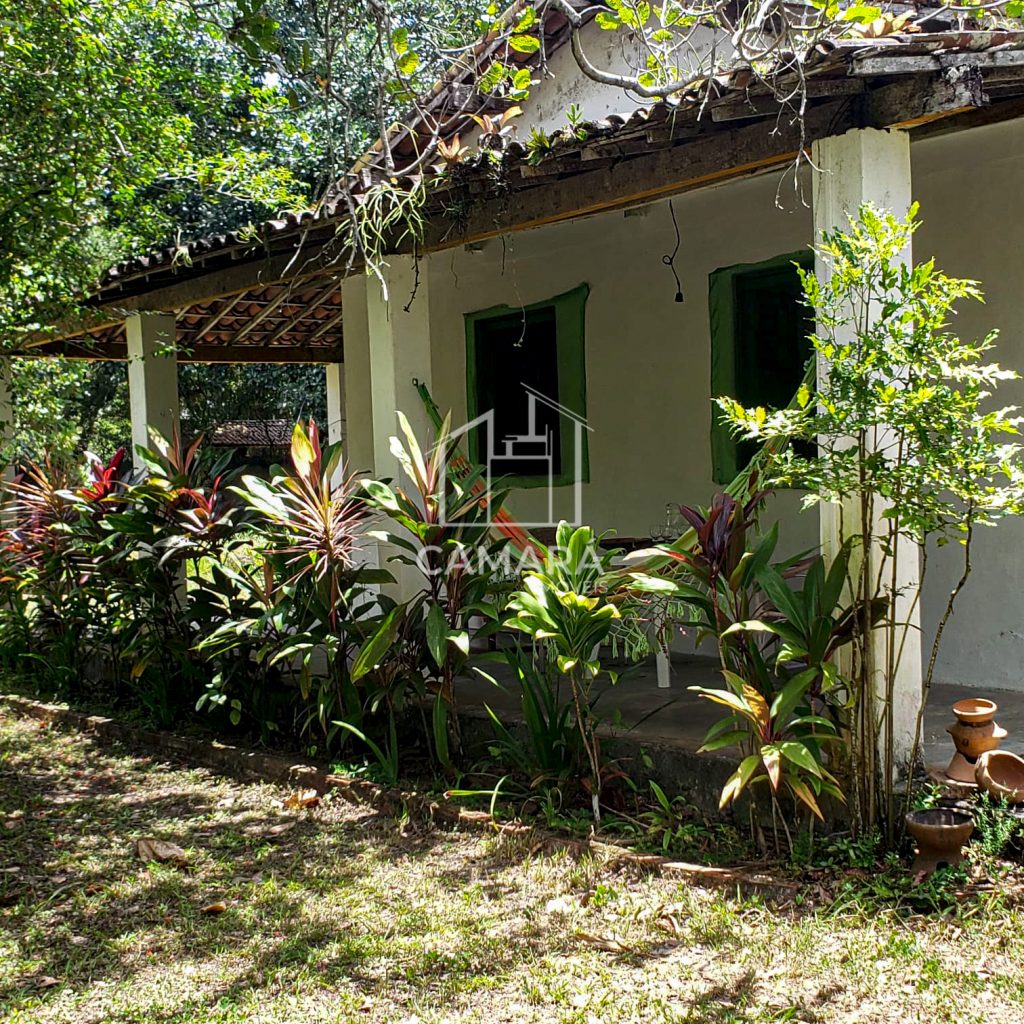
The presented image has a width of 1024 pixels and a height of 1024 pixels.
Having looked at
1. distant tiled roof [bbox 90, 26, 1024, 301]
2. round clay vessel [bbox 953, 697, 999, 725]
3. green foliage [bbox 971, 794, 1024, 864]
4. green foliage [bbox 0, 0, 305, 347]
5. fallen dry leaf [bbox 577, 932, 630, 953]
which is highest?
green foliage [bbox 0, 0, 305, 347]

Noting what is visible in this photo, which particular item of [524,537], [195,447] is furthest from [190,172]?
[524,537]

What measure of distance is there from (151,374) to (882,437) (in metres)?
5.89

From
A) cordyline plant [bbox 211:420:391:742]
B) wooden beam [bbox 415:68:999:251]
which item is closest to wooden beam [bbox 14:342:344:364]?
cordyline plant [bbox 211:420:391:742]

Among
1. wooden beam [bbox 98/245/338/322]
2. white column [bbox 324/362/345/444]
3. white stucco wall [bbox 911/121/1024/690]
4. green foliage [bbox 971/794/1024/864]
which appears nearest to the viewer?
green foliage [bbox 971/794/1024/864]

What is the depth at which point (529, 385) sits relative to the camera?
26.8 ft

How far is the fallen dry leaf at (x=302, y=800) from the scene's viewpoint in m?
5.22

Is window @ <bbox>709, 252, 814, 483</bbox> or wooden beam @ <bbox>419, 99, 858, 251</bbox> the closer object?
wooden beam @ <bbox>419, 99, 858, 251</bbox>

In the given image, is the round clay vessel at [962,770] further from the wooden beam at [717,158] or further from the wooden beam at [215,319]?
the wooden beam at [215,319]

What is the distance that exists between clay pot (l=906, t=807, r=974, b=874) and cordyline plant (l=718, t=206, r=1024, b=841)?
8.4 inches

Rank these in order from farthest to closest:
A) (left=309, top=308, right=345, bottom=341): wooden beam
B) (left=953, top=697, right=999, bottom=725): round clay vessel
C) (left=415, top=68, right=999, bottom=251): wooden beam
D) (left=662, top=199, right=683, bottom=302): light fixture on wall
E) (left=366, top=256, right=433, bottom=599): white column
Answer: (left=309, top=308, right=345, bottom=341): wooden beam → (left=662, top=199, right=683, bottom=302): light fixture on wall → (left=366, top=256, right=433, bottom=599): white column → (left=953, top=697, right=999, bottom=725): round clay vessel → (left=415, top=68, right=999, bottom=251): wooden beam

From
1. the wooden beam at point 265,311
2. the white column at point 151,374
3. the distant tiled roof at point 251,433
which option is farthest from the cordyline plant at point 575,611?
the distant tiled roof at point 251,433

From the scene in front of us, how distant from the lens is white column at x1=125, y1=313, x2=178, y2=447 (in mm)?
8227

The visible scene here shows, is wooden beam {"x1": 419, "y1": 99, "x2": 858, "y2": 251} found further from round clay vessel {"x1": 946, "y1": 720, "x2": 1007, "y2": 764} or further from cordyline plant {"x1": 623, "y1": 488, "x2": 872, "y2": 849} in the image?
round clay vessel {"x1": 946, "y1": 720, "x2": 1007, "y2": 764}

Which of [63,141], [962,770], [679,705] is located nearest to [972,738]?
[962,770]
